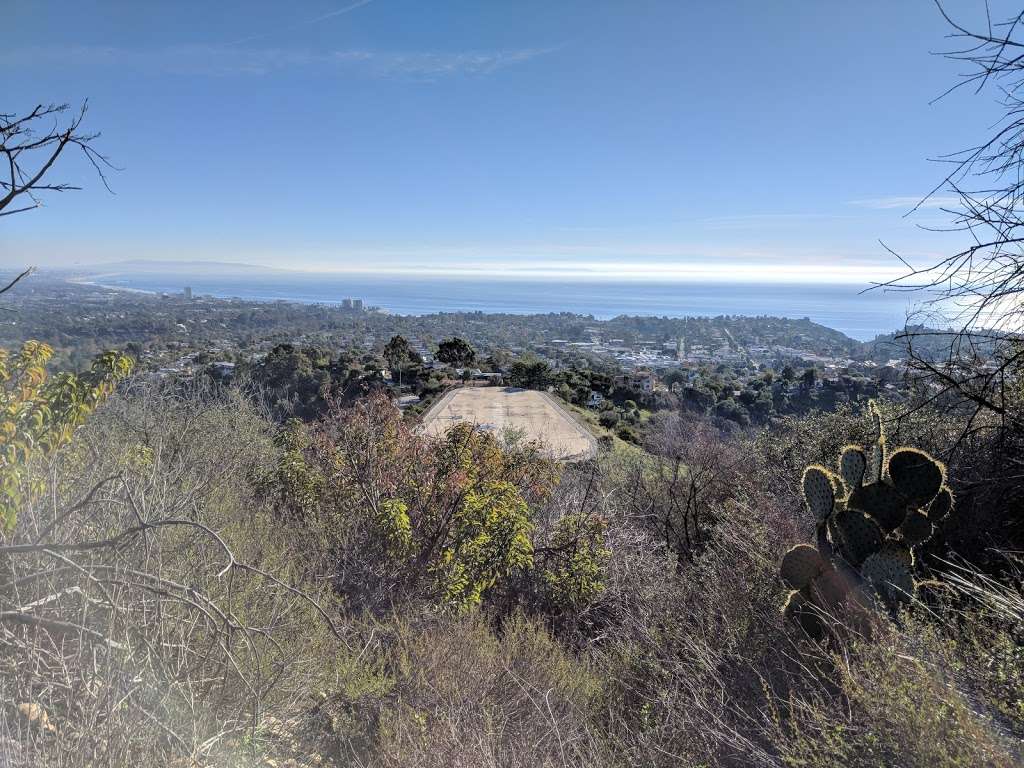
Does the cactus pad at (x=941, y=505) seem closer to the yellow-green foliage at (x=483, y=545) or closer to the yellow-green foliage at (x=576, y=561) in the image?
the yellow-green foliage at (x=576, y=561)

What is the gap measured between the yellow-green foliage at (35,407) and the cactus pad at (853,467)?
17.9 feet

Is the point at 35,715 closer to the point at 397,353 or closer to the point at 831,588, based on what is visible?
the point at 831,588

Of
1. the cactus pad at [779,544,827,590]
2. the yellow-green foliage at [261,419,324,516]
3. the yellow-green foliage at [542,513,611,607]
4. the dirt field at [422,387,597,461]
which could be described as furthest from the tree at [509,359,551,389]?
the cactus pad at [779,544,827,590]

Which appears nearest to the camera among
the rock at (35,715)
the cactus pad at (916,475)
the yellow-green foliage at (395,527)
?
the rock at (35,715)

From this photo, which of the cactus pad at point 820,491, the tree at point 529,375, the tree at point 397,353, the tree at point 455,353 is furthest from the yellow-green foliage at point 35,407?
the tree at point 455,353

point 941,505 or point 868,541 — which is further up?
point 941,505

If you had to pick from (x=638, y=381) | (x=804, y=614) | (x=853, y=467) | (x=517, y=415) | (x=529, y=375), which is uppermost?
(x=853, y=467)

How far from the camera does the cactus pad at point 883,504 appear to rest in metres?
3.90

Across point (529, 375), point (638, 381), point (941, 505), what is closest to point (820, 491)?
point (941, 505)

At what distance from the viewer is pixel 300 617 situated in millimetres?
4352

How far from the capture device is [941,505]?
12.8 feet

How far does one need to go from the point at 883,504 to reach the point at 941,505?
0.38 metres

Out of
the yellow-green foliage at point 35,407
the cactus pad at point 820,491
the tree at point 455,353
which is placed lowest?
the tree at point 455,353

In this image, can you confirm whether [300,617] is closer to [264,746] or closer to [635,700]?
[264,746]
